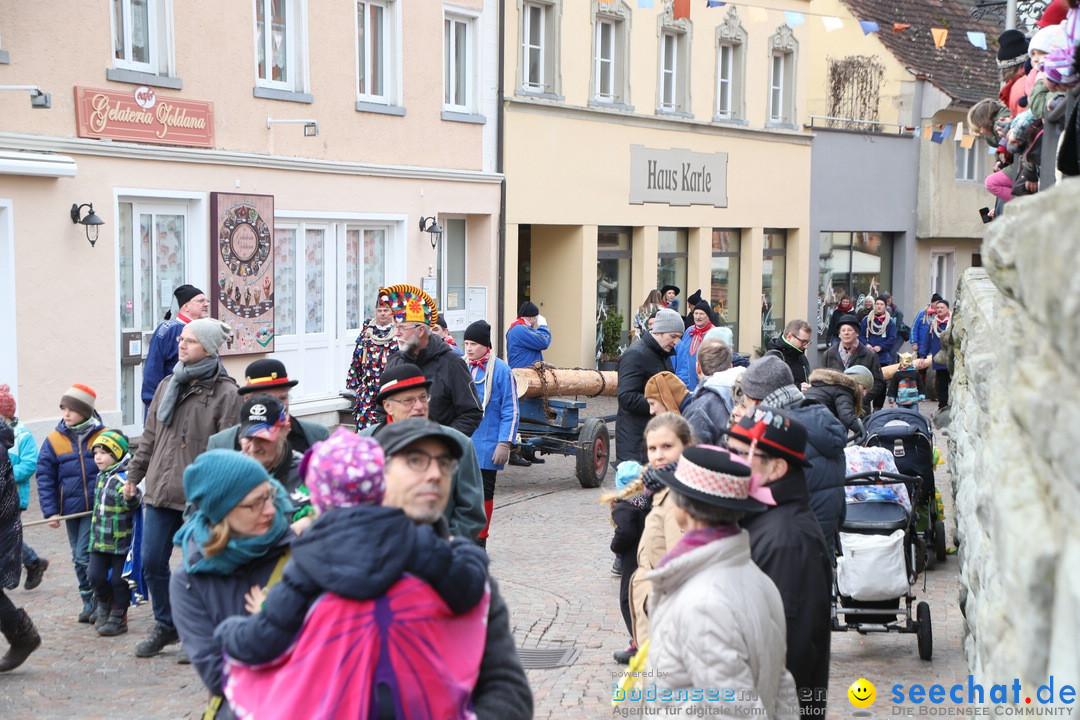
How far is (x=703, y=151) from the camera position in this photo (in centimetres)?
2592

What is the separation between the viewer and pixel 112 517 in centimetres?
793

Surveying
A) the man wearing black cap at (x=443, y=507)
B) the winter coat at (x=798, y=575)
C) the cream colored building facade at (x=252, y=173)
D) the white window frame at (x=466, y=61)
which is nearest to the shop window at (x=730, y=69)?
the cream colored building facade at (x=252, y=173)

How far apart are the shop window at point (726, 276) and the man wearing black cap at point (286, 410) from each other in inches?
817

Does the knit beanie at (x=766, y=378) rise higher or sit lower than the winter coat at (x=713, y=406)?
higher

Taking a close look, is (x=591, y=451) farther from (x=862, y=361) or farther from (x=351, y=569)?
(x=351, y=569)

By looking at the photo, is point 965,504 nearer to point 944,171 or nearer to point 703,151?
point 703,151

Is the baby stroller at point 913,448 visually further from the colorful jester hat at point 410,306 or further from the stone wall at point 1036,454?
the stone wall at point 1036,454

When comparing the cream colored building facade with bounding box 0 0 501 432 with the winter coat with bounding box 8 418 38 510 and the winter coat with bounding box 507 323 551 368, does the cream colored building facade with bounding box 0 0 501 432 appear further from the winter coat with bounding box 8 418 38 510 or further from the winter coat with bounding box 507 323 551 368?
the winter coat with bounding box 8 418 38 510

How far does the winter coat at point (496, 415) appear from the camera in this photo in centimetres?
945

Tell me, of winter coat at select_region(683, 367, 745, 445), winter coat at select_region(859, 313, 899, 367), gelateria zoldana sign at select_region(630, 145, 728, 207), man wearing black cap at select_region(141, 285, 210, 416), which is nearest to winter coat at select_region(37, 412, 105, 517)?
man wearing black cap at select_region(141, 285, 210, 416)

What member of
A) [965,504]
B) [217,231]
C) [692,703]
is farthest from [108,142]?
[692,703]

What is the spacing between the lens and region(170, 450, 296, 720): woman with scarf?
3771 millimetres

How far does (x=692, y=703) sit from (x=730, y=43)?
950 inches

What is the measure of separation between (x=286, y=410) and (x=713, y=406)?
9.85 feet
